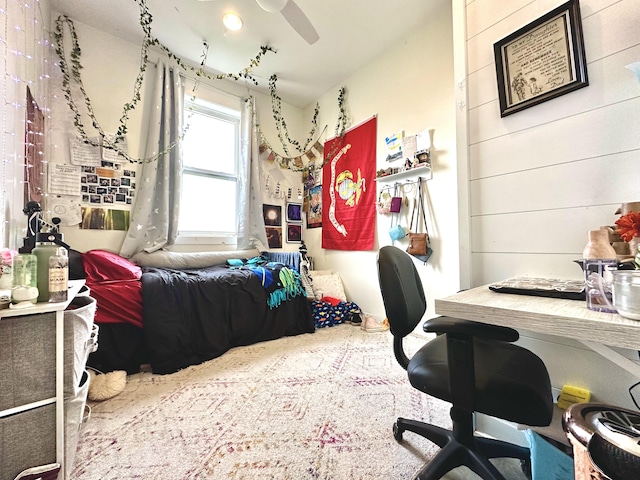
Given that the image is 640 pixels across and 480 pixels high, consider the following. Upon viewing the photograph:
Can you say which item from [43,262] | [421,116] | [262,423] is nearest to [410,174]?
[421,116]

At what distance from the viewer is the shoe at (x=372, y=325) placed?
8.80 ft

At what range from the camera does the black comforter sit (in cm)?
192

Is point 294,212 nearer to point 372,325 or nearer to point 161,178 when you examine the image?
point 161,178

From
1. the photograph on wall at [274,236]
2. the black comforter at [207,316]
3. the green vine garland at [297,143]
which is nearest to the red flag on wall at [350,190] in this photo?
the green vine garland at [297,143]

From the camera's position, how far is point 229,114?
3414mm

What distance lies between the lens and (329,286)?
3207 mm

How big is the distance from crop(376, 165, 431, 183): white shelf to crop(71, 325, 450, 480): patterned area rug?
1.64 metres

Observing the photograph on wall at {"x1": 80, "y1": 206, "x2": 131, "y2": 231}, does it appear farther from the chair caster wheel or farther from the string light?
the chair caster wheel

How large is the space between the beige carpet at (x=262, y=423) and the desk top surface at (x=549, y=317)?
2.53ft

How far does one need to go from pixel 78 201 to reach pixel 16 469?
2.23 meters

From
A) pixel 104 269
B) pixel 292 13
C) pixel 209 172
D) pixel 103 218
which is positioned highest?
pixel 292 13

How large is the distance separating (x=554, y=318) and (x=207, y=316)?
2.15 metres

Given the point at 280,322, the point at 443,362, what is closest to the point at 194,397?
the point at 280,322

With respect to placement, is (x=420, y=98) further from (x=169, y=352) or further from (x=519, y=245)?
(x=169, y=352)
